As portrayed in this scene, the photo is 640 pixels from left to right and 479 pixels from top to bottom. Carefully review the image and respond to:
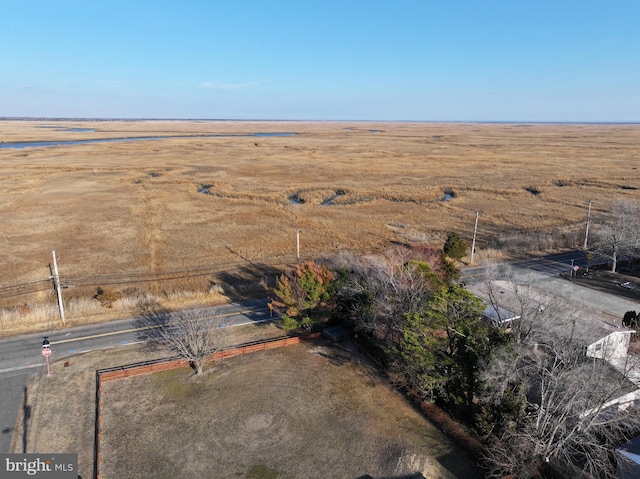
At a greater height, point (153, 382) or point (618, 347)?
point (618, 347)

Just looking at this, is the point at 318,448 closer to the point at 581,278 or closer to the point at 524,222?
the point at 581,278

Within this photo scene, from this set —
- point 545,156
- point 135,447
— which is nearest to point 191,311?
point 135,447

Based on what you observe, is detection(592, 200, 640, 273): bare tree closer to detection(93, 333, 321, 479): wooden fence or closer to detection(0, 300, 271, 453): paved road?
detection(93, 333, 321, 479): wooden fence

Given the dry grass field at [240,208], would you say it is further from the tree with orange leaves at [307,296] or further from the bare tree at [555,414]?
Result: the bare tree at [555,414]

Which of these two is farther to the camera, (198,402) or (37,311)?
(37,311)

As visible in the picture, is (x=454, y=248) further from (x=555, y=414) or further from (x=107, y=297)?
(x=107, y=297)

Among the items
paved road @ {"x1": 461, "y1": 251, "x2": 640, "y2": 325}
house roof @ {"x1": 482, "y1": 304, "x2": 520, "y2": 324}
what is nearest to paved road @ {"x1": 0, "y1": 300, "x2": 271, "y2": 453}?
house roof @ {"x1": 482, "y1": 304, "x2": 520, "y2": 324}

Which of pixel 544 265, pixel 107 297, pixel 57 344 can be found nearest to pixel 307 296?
pixel 57 344

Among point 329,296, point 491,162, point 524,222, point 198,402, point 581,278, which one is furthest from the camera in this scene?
point 491,162
